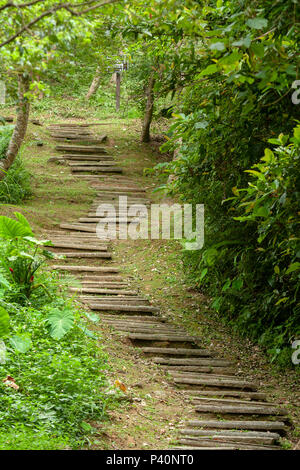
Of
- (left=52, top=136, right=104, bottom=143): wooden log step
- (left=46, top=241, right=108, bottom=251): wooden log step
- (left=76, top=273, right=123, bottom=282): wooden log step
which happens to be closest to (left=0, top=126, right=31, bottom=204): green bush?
(left=46, top=241, right=108, bottom=251): wooden log step

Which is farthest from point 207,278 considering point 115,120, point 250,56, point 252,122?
point 115,120

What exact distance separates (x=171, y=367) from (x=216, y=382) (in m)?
0.45

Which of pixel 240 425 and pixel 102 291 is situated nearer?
pixel 240 425

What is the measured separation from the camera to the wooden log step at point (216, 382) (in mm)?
4812

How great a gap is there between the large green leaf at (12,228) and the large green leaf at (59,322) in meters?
1.40

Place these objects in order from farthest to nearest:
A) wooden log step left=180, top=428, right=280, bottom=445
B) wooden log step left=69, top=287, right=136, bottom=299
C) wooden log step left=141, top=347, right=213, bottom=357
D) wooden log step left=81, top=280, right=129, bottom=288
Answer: wooden log step left=81, top=280, right=129, bottom=288 < wooden log step left=69, top=287, right=136, bottom=299 < wooden log step left=141, top=347, right=213, bottom=357 < wooden log step left=180, top=428, right=280, bottom=445

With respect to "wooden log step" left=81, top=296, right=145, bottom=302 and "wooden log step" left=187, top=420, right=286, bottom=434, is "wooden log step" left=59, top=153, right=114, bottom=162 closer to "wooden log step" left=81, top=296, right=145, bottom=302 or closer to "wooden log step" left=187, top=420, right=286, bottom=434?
"wooden log step" left=81, top=296, right=145, bottom=302

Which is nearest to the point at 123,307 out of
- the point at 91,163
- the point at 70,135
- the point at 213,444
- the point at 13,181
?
the point at 213,444

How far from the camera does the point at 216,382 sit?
4875 mm

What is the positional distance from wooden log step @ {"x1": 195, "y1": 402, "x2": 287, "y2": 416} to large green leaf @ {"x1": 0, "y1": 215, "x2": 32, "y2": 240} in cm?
251

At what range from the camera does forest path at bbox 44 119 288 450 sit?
3826 millimetres

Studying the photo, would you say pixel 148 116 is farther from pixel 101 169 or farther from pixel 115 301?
pixel 115 301

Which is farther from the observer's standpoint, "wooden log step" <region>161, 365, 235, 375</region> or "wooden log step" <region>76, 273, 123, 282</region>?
"wooden log step" <region>76, 273, 123, 282</region>

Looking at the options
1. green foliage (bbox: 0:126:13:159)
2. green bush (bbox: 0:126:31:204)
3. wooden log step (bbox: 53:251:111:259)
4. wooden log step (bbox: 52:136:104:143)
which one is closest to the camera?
wooden log step (bbox: 53:251:111:259)
